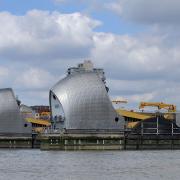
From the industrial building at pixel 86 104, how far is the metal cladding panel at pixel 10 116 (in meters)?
19.1

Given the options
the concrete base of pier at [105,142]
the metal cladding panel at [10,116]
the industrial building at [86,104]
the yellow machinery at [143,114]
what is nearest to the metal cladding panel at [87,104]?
the industrial building at [86,104]

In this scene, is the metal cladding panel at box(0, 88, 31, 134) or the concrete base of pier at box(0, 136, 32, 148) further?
the metal cladding panel at box(0, 88, 31, 134)

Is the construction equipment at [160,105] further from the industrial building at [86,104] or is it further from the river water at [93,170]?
the river water at [93,170]

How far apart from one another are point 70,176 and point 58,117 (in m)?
61.2

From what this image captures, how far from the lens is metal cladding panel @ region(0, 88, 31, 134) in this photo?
440ft

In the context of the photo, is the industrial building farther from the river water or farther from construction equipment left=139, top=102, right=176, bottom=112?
the river water

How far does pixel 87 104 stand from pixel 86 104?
0.17 m

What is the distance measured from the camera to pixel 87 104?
114 meters

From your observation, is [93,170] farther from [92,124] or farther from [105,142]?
[92,124]

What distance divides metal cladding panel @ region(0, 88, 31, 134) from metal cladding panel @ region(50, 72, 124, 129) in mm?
20707

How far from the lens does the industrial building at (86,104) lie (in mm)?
113750

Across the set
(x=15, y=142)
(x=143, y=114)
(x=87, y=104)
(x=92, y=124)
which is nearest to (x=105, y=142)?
(x=92, y=124)

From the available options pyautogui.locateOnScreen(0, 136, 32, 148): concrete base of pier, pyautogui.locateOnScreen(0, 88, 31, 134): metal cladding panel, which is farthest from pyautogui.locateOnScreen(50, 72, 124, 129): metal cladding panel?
pyautogui.locateOnScreen(0, 88, 31, 134): metal cladding panel

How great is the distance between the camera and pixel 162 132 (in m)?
117
